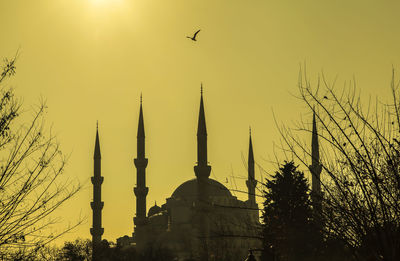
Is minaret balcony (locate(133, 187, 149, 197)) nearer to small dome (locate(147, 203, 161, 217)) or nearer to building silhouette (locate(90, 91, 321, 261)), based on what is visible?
building silhouette (locate(90, 91, 321, 261))

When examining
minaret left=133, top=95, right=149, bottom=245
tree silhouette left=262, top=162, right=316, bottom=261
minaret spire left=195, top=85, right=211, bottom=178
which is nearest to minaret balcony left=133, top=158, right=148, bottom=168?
minaret left=133, top=95, right=149, bottom=245

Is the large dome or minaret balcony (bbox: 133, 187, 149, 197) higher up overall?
the large dome

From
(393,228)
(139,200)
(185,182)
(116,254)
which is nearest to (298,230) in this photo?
(393,228)

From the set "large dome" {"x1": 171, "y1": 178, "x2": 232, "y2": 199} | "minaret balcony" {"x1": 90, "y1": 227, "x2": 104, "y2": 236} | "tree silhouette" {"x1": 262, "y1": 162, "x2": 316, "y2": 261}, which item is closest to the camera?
"tree silhouette" {"x1": 262, "y1": 162, "x2": 316, "y2": 261}

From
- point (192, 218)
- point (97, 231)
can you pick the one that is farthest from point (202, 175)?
point (97, 231)

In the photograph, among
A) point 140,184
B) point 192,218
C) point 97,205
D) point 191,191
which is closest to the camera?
point 140,184

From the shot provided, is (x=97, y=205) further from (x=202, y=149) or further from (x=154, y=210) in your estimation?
(x=154, y=210)

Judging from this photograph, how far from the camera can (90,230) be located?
77.2 meters

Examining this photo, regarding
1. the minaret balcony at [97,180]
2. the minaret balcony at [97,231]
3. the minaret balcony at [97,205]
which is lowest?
the minaret balcony at [97,231]

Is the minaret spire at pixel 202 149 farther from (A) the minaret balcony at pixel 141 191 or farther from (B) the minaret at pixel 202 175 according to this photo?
(A) the minaret balcony at pixel 141 191

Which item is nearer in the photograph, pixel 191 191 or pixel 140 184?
pixel 140 184

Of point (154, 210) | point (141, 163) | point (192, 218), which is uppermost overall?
point (154, 210)

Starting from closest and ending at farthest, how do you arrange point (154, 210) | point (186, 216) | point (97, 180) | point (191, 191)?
point (97, 180), point (186, 216), point (191, 191), point (154, 210)

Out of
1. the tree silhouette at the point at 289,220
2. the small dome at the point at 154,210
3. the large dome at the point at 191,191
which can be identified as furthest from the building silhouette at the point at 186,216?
the tree silhouette at the point at 289,220
